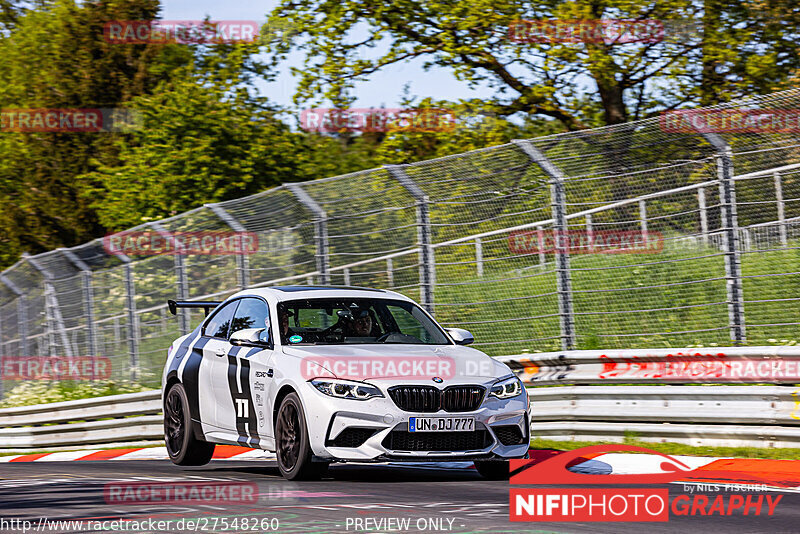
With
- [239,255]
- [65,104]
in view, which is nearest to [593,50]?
[239,255]

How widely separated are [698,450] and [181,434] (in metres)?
4.52

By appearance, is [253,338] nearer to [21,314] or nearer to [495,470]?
[495,470]

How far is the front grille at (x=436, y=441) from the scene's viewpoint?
8758mm

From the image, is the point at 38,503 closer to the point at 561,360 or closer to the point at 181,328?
the point at 561,360

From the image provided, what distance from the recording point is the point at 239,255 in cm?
1697

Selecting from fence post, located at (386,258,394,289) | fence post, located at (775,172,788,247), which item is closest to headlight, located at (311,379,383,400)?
fence post, located at (775,172,788,247)

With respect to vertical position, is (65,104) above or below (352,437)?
above

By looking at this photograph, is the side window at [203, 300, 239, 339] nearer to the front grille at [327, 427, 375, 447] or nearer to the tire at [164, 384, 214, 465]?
the tire at [164, 384, 214, 465]

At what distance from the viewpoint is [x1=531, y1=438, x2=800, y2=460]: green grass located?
9.57 metres

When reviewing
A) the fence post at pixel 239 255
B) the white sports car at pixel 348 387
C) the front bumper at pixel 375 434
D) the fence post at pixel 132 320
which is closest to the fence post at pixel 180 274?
the fence post at pixel 239 255

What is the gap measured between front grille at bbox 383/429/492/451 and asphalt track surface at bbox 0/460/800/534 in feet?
0.93

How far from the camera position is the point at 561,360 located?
1159 cm

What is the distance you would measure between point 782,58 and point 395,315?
14.5 meters

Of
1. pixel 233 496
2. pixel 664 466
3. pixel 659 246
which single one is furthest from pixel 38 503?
pixel 659 246
